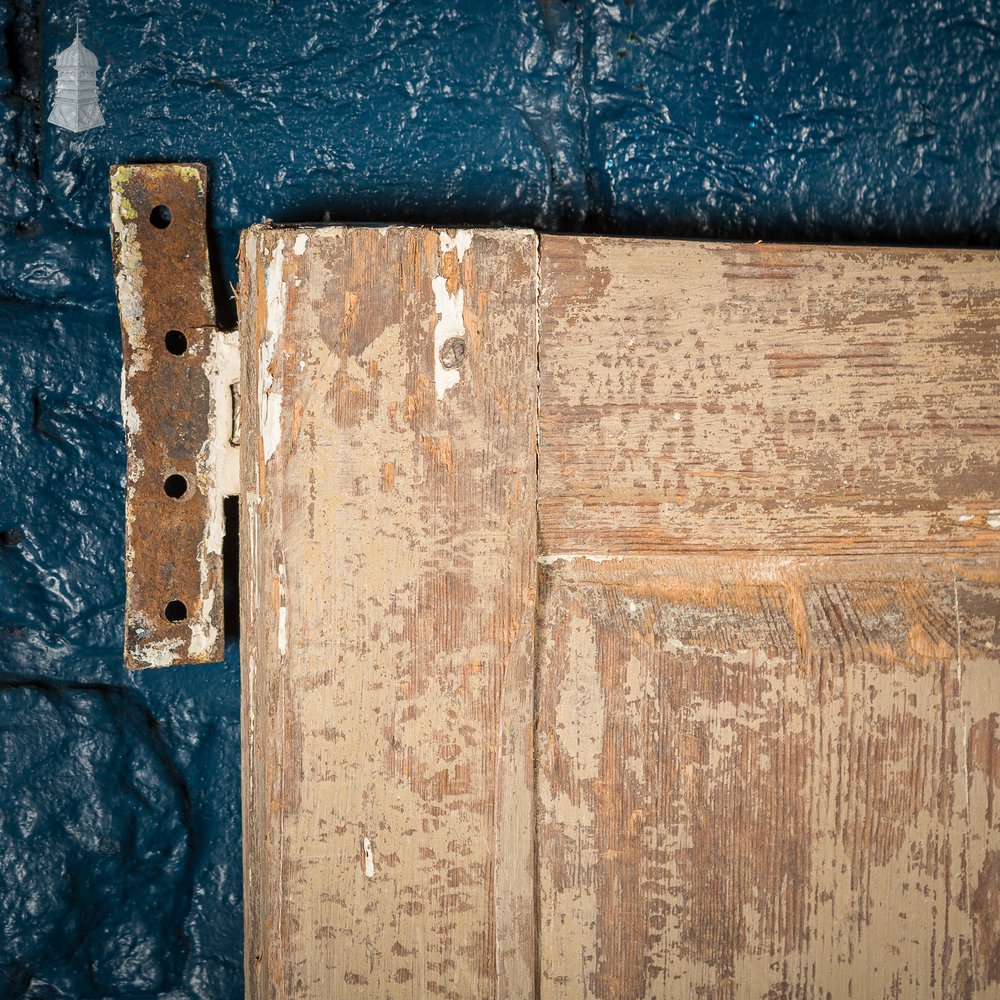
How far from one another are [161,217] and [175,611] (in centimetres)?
33

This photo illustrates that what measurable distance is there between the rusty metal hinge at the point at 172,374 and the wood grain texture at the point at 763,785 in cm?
30

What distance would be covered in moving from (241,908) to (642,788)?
0.42m

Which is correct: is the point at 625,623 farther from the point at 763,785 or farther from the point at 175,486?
the point at 175,486

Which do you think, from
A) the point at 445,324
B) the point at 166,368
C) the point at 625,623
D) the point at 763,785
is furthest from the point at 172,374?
the point at 763,785

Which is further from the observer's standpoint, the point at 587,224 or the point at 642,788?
the point at 587,224

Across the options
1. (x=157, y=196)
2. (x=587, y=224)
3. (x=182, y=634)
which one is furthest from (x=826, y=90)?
(x=182, y=634)

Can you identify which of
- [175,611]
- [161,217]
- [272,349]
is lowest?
[175,611]

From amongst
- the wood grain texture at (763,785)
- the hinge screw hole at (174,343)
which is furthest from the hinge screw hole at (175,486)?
the wood grain texture at (763,785)

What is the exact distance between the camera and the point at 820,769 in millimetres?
556

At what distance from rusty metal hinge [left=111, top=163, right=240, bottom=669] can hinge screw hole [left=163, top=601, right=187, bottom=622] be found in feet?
0.12

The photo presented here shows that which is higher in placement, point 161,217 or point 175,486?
point 161,217

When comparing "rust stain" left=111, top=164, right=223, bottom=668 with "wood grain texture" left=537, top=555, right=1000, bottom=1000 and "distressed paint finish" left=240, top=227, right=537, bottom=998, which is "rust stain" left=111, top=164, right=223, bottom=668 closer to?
"distressed paint finish" left=240, top=227, right=537, bottom=998

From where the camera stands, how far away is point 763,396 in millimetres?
549

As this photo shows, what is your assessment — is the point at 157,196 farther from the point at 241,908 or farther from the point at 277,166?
the point at 241,908
